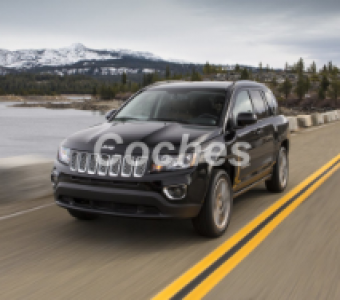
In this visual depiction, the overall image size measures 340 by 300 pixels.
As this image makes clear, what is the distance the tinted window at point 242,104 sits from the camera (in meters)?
6.05

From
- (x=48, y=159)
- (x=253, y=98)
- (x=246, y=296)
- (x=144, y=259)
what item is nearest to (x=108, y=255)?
(x=144, y=259)

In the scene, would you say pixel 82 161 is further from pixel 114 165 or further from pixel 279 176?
pixel 279 176

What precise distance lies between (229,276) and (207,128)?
6.31 feet

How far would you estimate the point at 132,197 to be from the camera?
4.58 m

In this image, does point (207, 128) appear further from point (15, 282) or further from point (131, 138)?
point (15, 282)

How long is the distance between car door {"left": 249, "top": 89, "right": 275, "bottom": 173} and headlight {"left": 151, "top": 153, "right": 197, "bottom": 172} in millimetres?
1813

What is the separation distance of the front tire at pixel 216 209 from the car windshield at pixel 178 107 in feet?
2.44

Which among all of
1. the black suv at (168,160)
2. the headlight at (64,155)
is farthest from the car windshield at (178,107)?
the headlight at (64,155)

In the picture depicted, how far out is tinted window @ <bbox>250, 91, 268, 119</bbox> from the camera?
22.3 feet

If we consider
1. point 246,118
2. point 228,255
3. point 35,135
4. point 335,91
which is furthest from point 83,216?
point 335,91

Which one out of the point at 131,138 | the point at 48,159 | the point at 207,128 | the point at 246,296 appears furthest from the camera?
the point at 48,159

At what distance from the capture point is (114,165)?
4672mm

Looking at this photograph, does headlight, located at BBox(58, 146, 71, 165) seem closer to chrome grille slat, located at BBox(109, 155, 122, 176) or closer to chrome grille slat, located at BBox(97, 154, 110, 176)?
chrome grille slat, located at BBox(97, 154, 110, 176)

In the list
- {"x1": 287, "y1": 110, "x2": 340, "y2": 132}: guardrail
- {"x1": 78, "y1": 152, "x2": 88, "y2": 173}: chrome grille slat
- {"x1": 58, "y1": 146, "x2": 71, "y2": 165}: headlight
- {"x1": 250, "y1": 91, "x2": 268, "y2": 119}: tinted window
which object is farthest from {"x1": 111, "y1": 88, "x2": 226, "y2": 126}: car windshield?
{"x1": 287, "y1": 110, "x2": 340, "y2": 132}: guardrail
